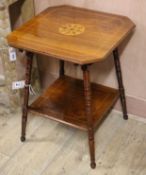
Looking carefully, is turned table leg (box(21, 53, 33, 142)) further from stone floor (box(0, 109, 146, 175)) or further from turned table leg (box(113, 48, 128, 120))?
turned table leg (box(113, 48, 128, 120))

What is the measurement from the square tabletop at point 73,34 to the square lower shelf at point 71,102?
1.25 feet

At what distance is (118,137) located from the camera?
5.58 ft

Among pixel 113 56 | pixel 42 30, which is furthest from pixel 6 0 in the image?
pixel 113 56

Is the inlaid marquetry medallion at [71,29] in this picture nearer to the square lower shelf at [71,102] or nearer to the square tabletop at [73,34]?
the square tabletop at [73,34]

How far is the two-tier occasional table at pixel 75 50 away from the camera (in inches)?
50.8

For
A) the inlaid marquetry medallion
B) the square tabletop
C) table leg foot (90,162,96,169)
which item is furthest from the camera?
table leg foot (90,162,96,169)

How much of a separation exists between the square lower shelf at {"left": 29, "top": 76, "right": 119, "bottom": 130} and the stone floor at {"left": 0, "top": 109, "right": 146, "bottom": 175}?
18 cm

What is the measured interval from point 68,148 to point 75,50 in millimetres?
585

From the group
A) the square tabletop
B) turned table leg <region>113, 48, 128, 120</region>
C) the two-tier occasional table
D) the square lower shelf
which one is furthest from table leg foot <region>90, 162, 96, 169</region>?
the square tabletop

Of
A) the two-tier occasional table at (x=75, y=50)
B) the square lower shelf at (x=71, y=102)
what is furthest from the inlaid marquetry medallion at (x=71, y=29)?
the square lower shelf at (x=71, y=102)

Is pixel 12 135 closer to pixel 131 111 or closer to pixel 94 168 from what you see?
pixel 94 168

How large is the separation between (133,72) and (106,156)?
0.45 meters

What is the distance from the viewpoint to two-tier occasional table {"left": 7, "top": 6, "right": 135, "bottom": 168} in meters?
1.29

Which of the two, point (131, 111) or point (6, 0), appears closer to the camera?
point (6, 0)
